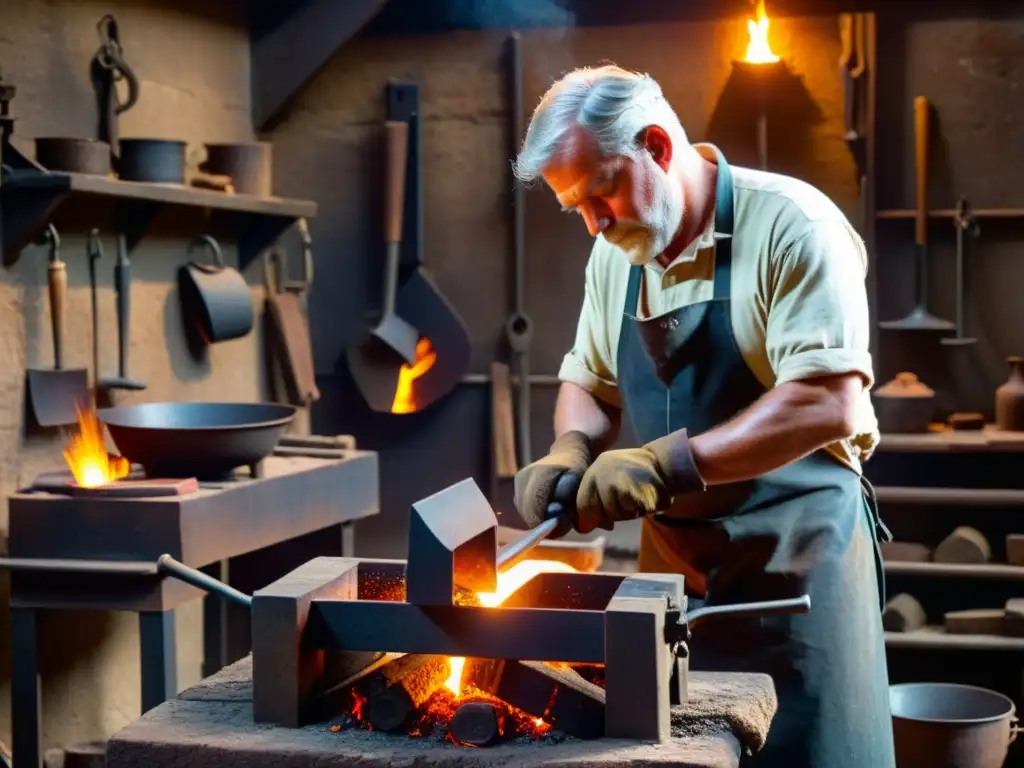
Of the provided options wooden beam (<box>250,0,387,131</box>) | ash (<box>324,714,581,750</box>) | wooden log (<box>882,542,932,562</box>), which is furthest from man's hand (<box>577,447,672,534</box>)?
wooden beam (<box>250,0,387,131</box>)

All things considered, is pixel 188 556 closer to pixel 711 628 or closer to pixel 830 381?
pixel 711 628

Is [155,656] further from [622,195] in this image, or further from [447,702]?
[622,195]

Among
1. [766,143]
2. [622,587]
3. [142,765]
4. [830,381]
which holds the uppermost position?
[766,143]

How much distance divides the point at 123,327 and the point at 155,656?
1.06 m

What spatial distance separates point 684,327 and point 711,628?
1.93 feet

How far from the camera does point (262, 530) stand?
13.0 ft

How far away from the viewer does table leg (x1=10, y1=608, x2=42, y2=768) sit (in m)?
3.59

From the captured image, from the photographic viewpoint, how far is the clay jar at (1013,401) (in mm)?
4727

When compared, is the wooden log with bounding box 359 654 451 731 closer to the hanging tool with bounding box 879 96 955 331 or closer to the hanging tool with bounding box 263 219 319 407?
the hanging tool with bounding box 263 219 319 407

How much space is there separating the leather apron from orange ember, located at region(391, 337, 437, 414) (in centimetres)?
258

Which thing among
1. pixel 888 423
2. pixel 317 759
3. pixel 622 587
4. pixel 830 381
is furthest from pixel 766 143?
pixel 317 759

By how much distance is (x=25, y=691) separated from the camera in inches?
Result: 141

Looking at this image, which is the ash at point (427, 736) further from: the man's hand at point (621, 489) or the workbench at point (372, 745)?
the man's hand at point (621, 489)

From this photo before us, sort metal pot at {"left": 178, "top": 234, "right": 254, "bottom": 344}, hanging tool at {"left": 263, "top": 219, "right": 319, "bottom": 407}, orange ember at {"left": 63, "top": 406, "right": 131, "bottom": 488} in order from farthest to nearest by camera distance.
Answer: hanging tool at {"left": 263, "top": 219, "right": 319, "bottom": 407}
metal pot at {"left": 178, "top": 234, "right": 254, "bottom": 344}
orange ember at {"left": 63, "top": 406, "right": 131, "bottom": 488}
